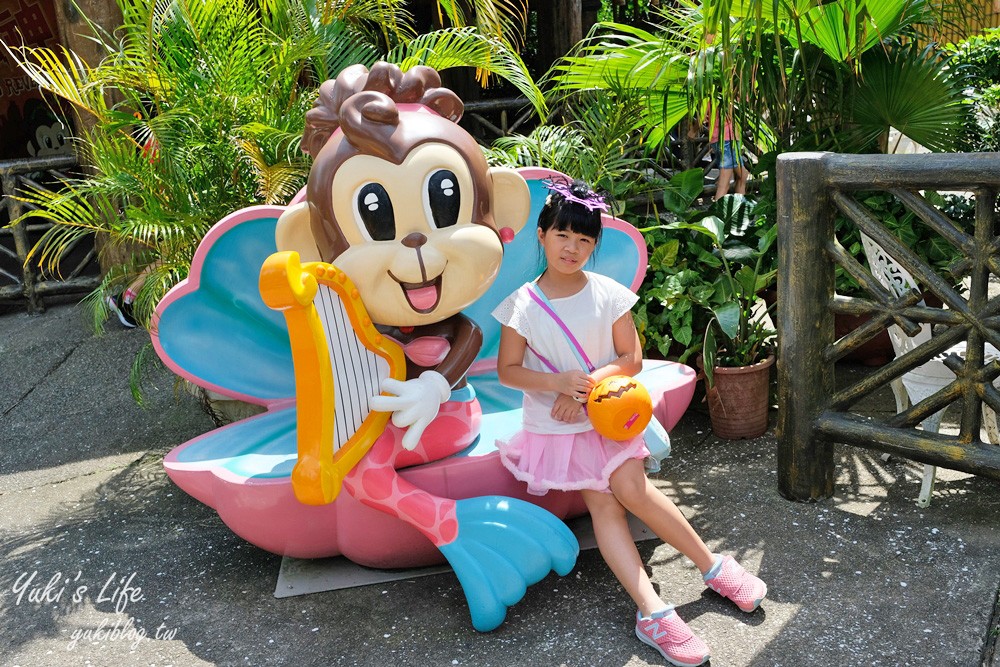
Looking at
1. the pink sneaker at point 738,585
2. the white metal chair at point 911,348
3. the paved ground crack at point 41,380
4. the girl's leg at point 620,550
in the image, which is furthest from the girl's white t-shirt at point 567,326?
the paved ground crack at point 41,380

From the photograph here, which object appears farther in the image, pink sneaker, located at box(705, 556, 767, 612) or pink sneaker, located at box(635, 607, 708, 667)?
pink sneaker, located at box(705, 556, 767, 612)

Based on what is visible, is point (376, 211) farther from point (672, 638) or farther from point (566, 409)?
point (672, 638)

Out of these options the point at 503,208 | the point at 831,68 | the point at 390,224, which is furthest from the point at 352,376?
the point at 831,68

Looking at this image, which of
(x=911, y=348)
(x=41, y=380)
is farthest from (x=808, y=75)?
(x=41, y=380)

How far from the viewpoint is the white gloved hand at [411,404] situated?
8.81 ft

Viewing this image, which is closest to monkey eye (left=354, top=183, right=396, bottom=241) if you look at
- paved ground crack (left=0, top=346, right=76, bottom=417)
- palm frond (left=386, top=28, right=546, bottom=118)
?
palm frond (left=386, top=28, right=546, bottom=118)

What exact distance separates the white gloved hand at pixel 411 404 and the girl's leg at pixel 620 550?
1.66 ft

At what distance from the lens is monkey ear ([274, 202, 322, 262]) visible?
279 centimetres

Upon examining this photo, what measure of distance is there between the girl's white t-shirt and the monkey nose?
0.29 metres

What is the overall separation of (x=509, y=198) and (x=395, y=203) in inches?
17.5

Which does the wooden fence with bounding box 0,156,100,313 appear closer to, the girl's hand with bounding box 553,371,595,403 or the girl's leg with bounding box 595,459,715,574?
the girl's hand with bounding box 553,371,595,403

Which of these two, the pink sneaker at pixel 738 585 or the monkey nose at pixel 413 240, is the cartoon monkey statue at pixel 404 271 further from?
the pink sneaker at pixel 738 585

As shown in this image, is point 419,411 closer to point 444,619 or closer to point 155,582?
point 444,619

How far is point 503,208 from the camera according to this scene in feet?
9.71
